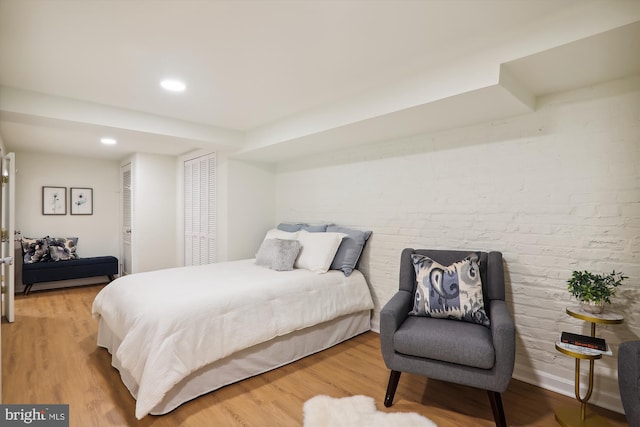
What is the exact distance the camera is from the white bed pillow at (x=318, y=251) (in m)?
3.27

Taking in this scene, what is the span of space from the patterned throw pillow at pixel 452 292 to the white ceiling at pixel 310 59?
1138mm

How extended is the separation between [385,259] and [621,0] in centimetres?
247

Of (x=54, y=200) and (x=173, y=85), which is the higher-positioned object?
(x=173, y=85)

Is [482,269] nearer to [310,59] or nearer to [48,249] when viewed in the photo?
[310,59]

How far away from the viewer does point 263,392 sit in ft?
7.72

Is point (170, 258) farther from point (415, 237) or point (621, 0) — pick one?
point (621, 0)

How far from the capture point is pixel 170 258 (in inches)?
219

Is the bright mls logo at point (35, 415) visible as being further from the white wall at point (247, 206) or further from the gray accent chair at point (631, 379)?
the gray accent chair at point (631, 379)

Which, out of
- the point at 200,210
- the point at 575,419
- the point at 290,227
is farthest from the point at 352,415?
the point at 200,210

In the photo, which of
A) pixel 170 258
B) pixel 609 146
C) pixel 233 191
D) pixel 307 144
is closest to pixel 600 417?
pixel 609 146

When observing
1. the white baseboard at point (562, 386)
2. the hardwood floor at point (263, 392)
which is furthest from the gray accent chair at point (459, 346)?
the white baseboard at point (562, 386)

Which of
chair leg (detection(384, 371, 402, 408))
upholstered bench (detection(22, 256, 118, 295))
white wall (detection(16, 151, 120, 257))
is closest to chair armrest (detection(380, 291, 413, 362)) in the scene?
chair leg (detection(384, 371, 402, 408))

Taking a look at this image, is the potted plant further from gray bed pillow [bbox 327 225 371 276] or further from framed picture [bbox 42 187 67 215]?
framed picture [bbox 42 187 67 215]

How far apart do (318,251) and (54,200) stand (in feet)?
16.0
